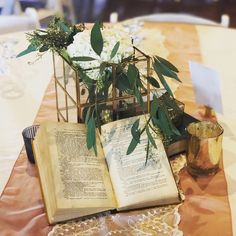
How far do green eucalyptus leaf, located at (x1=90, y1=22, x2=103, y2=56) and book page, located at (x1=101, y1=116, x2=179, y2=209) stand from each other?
166 mm

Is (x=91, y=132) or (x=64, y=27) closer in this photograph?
(x=91, y=132)

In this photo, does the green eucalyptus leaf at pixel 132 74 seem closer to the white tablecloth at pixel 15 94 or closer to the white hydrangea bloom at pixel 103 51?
the white hydrangea bloom at pixel 103 51

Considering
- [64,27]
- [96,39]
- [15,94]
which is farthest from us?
[15,94]

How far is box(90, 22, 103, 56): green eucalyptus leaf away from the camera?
83 cm

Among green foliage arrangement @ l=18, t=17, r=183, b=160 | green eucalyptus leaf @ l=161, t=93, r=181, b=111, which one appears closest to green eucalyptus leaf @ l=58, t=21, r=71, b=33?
green foliage arrangement @ l=18, t=17, r=183, b=160

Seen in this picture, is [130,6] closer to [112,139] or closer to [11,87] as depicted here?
[11,87]

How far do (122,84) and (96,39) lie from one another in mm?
109

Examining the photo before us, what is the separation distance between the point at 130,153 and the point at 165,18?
1.52 meters

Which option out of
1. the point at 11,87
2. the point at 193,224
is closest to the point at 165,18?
the point at 11,87

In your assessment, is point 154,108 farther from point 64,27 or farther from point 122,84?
point 64,27

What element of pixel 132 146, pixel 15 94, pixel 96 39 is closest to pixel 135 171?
pixel 132 146

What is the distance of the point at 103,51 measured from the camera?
86 centimetres

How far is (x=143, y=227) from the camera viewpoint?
2.62 feet

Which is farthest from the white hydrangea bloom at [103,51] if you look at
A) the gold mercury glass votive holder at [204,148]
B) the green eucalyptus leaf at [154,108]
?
the gold mercury glass votive holder at [204,148]
